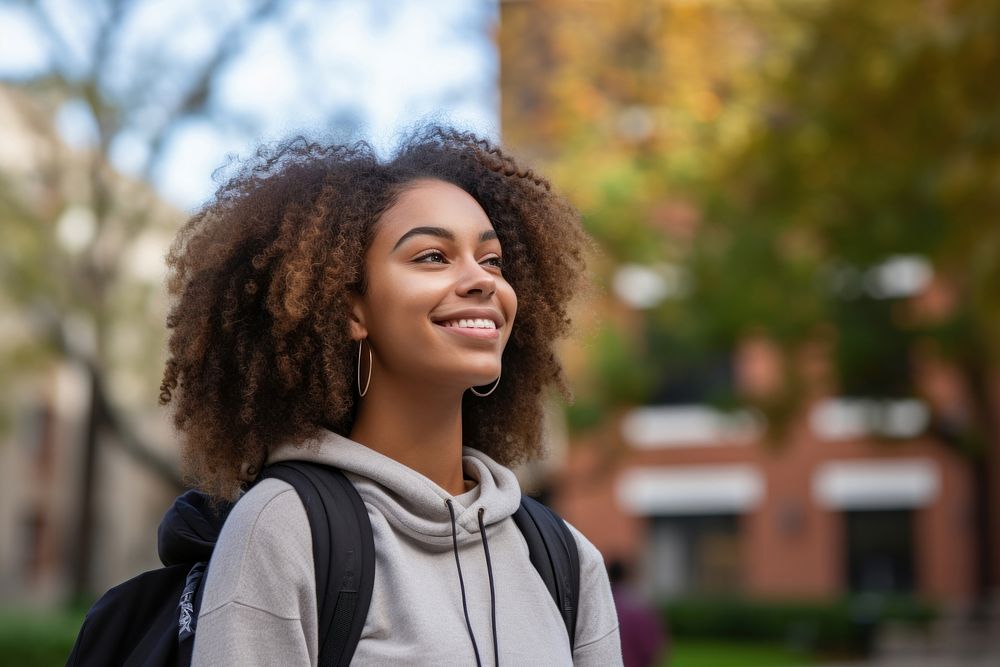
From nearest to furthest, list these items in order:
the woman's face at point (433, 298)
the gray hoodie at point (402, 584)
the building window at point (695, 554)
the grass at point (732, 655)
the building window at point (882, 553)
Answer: the gray hoodie at point (402, 584) < the woman's face at point (433, 298) < the grass at point (732, 655) < the building window at point (882, 553) < the building window at point (695, 554)

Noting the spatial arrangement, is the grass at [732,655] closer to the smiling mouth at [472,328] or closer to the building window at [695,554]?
the building window at [695,554]

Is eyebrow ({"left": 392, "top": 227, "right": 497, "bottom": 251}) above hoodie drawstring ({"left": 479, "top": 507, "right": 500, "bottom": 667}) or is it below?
above

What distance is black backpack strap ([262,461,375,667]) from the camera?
6.94 feet

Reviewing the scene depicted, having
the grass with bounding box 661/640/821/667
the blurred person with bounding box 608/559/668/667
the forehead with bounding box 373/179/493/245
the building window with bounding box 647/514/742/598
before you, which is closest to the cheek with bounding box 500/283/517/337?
the forehead with bounding box 373/179/493/245

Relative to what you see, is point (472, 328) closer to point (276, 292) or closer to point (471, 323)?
point (471, 323)

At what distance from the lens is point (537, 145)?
19953 millimetres

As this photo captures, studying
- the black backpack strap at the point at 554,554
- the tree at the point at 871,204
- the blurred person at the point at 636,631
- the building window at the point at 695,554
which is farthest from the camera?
the building window at the point at 695,554

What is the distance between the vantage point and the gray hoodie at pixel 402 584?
2.07 m

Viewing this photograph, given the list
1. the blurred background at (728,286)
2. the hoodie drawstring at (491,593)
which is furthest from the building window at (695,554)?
the hoodie drawstring at (491,593)

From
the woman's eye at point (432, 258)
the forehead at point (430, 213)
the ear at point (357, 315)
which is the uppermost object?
the forehead at point (430, 213)

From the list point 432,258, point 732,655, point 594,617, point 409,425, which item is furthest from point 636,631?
point 732,655

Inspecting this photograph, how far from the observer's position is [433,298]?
2352 millimetres

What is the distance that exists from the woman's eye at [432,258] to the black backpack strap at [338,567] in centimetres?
45

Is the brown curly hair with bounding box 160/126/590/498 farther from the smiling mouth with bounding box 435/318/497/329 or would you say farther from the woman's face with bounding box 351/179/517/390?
the smiling mouth with bounding box 435/318/497/329
